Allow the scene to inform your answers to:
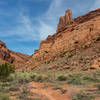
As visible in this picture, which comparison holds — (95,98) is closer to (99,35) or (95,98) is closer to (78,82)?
(78,82)

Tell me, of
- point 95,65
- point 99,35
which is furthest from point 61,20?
point 95,65

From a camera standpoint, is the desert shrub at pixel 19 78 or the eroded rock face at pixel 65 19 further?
the eroded rock face at pixel 65 19

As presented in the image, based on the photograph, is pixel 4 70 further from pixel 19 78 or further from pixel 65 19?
pixel 65 19

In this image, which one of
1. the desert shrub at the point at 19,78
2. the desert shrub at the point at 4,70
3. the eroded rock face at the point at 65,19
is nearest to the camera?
the desert shrub at the point at 19,78

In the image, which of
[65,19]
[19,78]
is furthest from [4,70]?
[65,19]

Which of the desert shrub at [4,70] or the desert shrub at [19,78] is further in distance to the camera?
the desert shrub at [4,70]

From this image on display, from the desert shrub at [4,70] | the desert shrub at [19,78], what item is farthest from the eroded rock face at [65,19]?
the desert shrub at [19,78]

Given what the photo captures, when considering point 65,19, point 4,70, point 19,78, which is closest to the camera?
point 19,78

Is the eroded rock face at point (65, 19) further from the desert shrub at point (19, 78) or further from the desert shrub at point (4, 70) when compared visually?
the desert shrub at point (19, 78)

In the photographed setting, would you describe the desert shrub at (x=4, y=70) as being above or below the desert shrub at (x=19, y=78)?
above

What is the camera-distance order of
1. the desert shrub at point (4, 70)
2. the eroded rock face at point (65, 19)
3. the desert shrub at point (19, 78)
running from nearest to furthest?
the desert shrub at point (19, 78) < the desert shrub at point (4, 70) < the eroded rock face at point (65, 19)

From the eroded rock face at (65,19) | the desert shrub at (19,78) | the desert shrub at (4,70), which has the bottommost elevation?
the desert shrub at (19,78)

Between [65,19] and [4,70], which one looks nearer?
[4,70]

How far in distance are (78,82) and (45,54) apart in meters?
31.7
